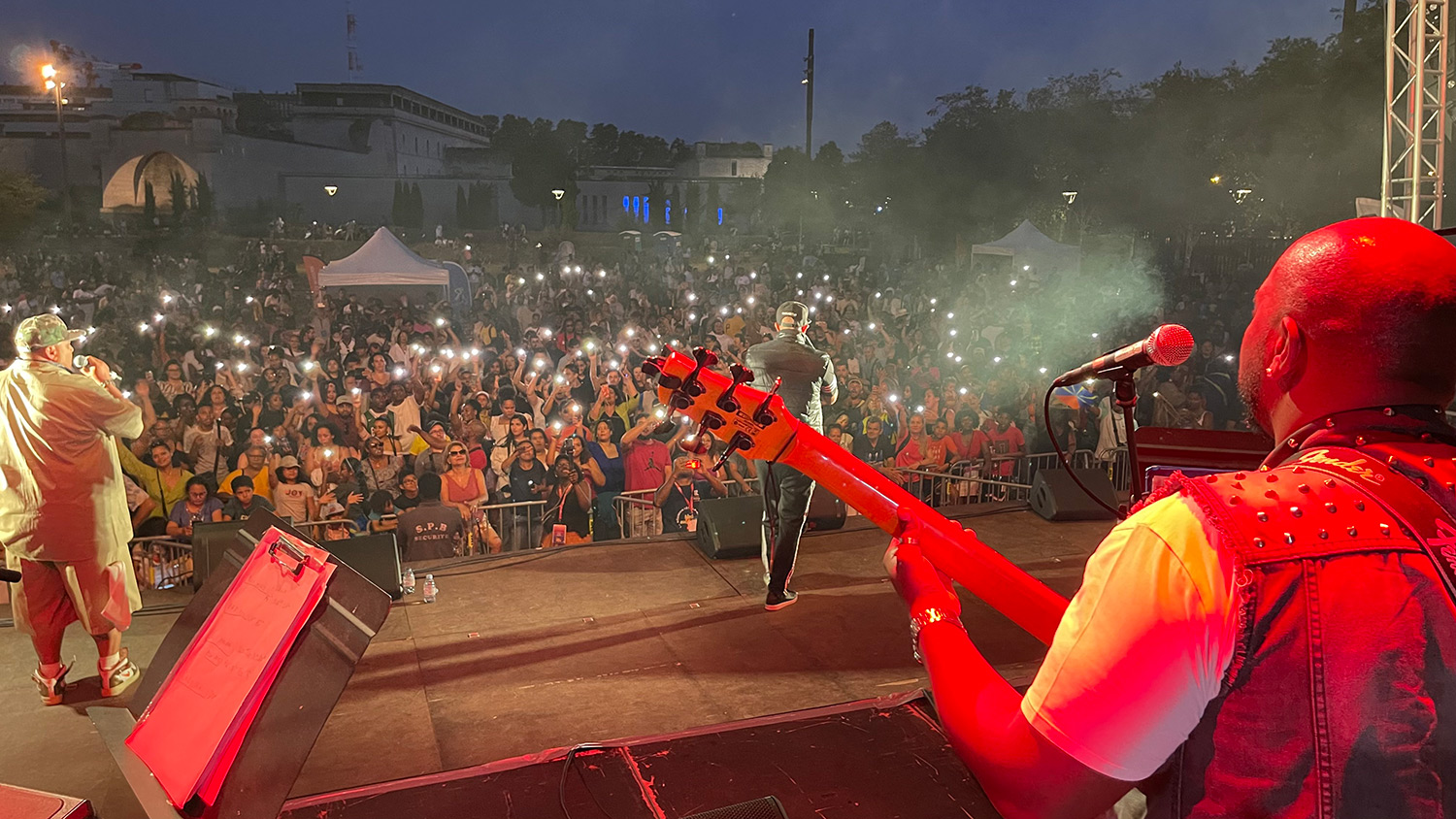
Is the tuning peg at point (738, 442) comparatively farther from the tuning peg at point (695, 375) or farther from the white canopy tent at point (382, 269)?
the white canopy tent at point (382, 269)

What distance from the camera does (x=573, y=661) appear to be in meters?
4.69

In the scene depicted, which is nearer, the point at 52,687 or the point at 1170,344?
the point at 1170,344

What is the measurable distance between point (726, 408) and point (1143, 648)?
5.90ft

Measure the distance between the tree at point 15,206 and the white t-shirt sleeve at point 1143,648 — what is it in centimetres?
2697

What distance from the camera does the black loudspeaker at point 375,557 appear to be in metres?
5.45

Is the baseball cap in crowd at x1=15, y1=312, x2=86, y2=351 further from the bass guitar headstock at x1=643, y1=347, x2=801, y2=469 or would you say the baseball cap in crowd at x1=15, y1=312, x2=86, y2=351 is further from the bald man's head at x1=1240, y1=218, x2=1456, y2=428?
the bald man's head at x1=1240, y1=218, x2=1456, y2=428

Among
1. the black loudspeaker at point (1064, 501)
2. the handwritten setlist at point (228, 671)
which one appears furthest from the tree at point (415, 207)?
the handwritten setlist at point (228, 671)

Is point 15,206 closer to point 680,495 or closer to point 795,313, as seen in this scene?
point 680,495

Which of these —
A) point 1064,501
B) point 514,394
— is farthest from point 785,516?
point 514,394

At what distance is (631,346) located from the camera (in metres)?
11.9

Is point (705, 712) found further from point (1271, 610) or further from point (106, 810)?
point (1271, 610)

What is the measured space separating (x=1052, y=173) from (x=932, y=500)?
21.8m

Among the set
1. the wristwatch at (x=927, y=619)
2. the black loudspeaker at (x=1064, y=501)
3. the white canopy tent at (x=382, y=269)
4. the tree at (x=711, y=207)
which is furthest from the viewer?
the tree at (x=711, y=207)

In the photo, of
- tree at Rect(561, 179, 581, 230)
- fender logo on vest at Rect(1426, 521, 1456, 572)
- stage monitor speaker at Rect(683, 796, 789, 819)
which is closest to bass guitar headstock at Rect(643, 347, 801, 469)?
stage monitor speaker at Rect(683, 796, 789, 819)
